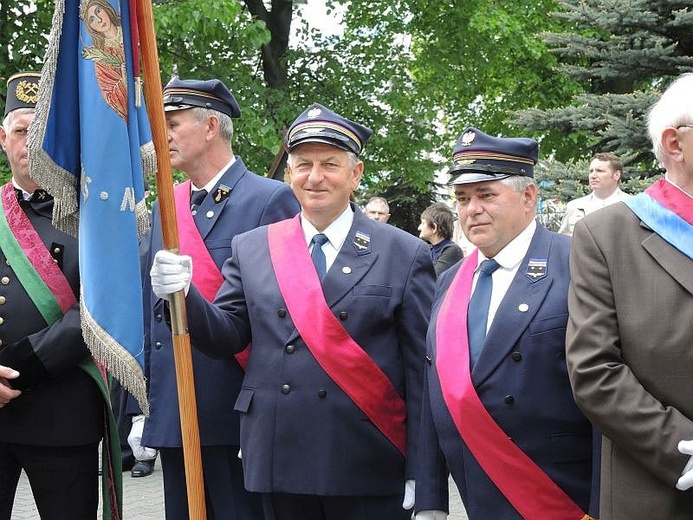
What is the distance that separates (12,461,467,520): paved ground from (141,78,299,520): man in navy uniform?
2.71 meters

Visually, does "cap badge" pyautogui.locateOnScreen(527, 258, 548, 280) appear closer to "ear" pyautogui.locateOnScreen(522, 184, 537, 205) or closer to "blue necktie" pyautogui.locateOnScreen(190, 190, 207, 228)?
"ear" pyautogui.locateOnScreen(522, 184, 537, 205)

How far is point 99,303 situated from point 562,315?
5.24 ft

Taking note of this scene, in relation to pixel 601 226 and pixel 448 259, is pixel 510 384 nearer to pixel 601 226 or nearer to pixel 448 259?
pixel 601 226

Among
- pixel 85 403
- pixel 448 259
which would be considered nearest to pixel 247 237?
pixel 85 403

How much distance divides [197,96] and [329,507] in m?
1.91

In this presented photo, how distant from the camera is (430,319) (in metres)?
3.89

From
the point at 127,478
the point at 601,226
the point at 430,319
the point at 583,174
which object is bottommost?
the point at 127,478

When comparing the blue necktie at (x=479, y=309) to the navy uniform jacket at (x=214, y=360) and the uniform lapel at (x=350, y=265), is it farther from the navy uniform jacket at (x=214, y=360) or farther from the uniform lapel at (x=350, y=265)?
the navy uniform jacket at (x=214, y=360)

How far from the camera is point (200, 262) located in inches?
179

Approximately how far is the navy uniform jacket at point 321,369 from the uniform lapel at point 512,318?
44 centimetres

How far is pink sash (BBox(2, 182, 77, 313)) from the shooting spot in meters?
4.23

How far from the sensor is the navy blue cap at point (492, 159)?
3814 mm

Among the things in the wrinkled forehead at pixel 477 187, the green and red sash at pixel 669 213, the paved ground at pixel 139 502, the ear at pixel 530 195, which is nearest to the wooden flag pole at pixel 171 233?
the wrinkled forehead at pixel 477 187

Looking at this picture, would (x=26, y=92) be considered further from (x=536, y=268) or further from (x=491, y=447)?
(x=491, y=447)
